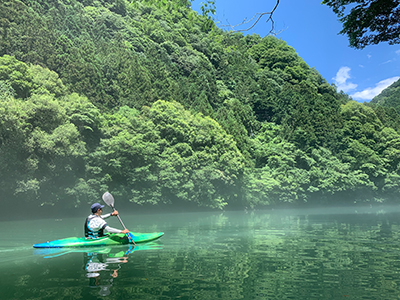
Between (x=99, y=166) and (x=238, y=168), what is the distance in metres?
16.2

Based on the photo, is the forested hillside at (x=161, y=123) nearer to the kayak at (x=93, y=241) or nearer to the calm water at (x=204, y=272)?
the calm water at (x=204, y=272)

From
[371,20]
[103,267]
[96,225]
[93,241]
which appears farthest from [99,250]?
[371,20]

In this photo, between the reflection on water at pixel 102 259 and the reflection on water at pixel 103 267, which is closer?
the reflection on water at pixel 103 267

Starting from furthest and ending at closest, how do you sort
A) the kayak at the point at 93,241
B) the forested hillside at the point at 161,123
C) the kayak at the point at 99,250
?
the forested hillside at the point at 161,123 → the kayak at the point at 93,241 → the kayak at the point at 99,250

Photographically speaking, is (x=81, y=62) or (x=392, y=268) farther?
(x=81, y=62)

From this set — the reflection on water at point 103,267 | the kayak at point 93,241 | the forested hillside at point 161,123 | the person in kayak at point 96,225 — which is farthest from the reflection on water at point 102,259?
the forested hillside at point 161,123

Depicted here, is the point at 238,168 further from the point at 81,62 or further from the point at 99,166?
the point at 81,62

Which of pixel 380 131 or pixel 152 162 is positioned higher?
pixel 380 131

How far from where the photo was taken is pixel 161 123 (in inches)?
1503

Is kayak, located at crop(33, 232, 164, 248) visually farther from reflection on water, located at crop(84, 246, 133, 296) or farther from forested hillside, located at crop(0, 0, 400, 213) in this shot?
forested hillside, located at crop(0, 0, 400, 213)

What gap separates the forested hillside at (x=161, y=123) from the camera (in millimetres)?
28750

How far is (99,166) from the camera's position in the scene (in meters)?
32.6

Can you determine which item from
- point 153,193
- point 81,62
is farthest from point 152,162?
point 81,62

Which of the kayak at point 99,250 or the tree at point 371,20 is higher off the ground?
the tree at point 371,20
